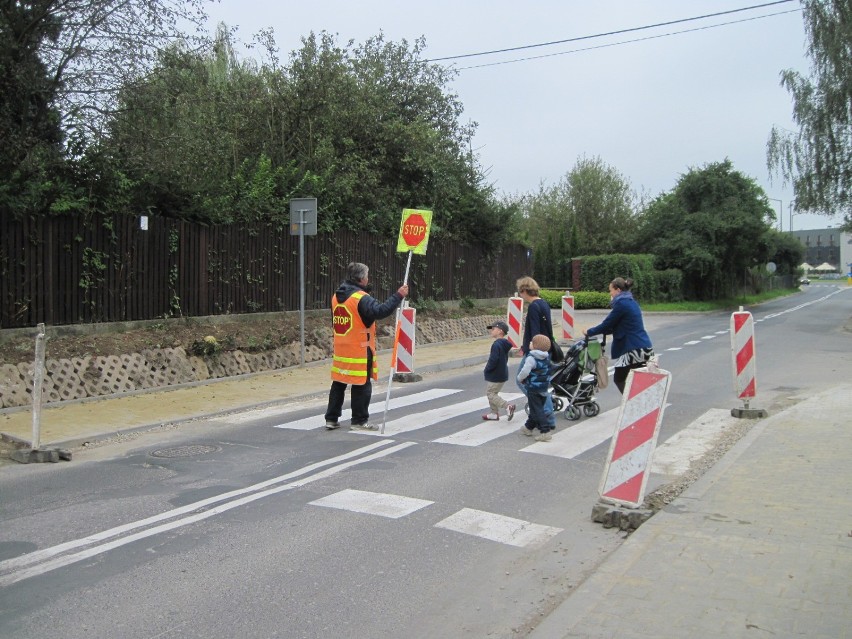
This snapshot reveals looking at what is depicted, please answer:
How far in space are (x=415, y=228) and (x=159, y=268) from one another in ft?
18.7

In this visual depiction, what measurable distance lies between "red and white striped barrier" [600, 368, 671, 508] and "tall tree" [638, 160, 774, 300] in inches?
1521

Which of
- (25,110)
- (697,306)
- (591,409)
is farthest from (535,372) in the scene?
(697,306)

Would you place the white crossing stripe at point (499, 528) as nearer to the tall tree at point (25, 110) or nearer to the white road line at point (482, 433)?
the white road line at point (482, 433)

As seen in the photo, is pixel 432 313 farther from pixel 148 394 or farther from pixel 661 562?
pixel 661 562

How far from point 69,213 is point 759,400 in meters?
11.3

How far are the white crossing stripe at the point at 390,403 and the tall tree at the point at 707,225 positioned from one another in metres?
33.0

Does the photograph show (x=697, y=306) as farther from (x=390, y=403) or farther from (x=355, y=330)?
(x=355, y=330)

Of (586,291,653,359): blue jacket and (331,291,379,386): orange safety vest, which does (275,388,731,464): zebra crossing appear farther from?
(586,291,653,359): blue jacket

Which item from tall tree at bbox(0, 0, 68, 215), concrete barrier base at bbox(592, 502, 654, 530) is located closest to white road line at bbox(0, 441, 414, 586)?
concrete barrier base at bbox(592, 502, 654, 530)

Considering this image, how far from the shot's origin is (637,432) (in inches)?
231

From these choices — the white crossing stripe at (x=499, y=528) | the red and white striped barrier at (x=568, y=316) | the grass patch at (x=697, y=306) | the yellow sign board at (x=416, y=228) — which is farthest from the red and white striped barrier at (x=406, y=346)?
the grass patch at (x=697, y=306)

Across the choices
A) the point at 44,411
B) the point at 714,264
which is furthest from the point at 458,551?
the point at 714,264

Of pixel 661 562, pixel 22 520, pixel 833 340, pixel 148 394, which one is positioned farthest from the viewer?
pixel 833 340

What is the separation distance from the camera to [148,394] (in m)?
11.9
